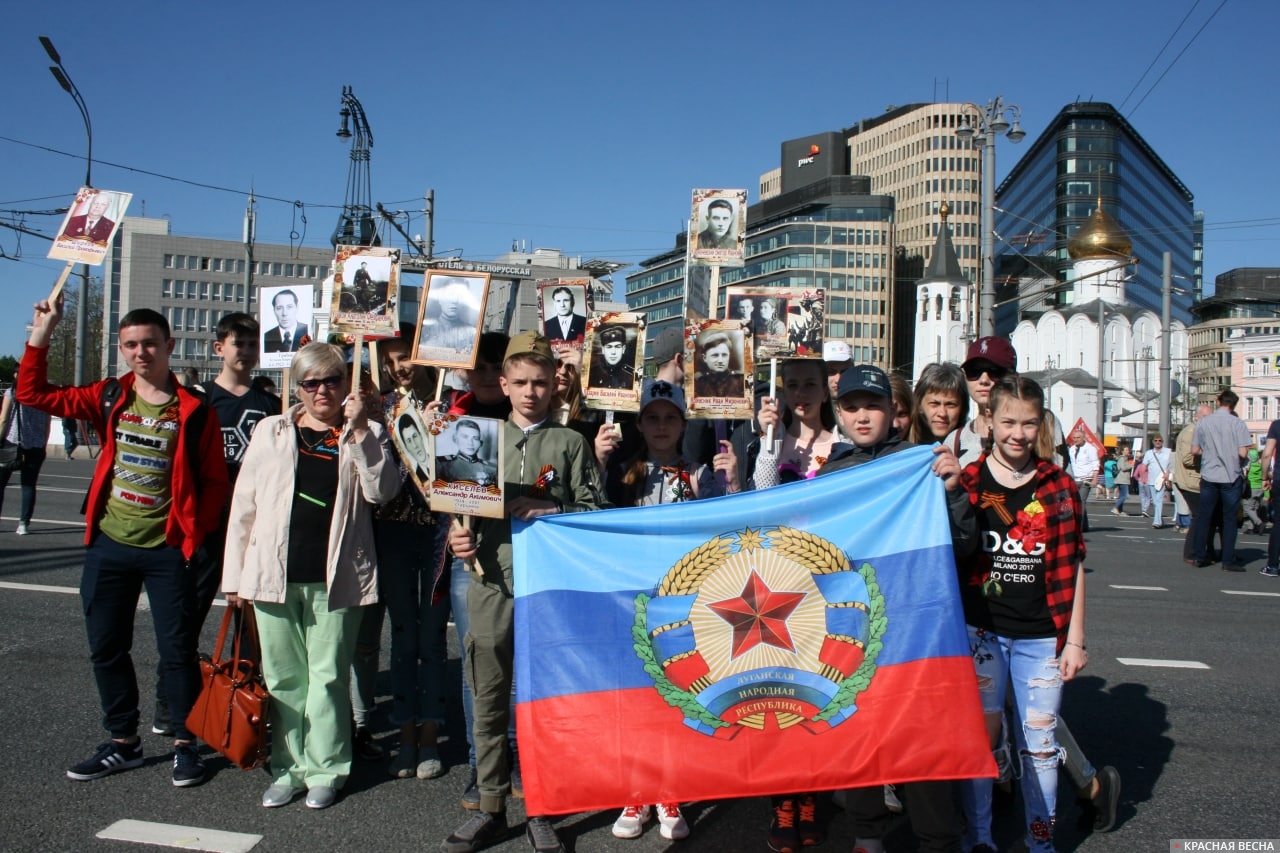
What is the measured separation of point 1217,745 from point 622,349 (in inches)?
153

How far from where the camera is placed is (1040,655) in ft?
12.6

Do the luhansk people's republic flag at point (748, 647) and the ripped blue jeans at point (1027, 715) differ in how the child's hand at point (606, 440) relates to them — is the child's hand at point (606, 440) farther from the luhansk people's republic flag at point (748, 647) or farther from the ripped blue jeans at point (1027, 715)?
the ripped blue jeans at point (1027, 715)

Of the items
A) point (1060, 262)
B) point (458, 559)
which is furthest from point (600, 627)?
point (1060, 262)

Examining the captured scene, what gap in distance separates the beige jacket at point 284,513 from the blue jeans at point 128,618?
38 centimetres

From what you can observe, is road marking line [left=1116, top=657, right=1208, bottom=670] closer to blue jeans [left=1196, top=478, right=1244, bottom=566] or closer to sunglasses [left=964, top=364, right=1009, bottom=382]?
sunglasses [left=964, top=364, right=1009, bottom=382]

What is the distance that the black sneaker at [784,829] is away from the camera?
13.1ft

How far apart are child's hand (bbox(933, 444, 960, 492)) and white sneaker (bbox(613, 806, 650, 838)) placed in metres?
1.81

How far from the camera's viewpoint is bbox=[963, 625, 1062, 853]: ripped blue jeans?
377 centimetres

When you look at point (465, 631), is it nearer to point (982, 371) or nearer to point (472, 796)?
point (472, 796)

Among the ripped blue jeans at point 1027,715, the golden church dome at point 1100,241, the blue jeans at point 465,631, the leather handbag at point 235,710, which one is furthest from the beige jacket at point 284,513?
the golden church dome at point 1100,241

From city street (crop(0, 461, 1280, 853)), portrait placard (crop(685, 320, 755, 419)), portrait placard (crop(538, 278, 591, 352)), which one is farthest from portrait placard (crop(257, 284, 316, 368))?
portrait placard (crop(685, 320, 755, 419))

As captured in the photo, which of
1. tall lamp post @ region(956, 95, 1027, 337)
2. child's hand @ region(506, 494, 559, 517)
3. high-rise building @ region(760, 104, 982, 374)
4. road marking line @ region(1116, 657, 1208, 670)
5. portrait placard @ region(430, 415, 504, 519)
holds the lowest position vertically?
road marking line @ region(1116, 657, 1208, 670)

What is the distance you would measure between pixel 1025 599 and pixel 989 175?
65.3ft

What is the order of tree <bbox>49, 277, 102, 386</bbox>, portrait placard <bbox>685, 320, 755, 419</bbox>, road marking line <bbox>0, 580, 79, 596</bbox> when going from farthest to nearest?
tree <bbox>49, 277, 102, 386</bbox> → road marking line <bbox>0, 580, 79, 596</bbox> → portrait placard <bbox>685, 320, 755, 419</bbox>
